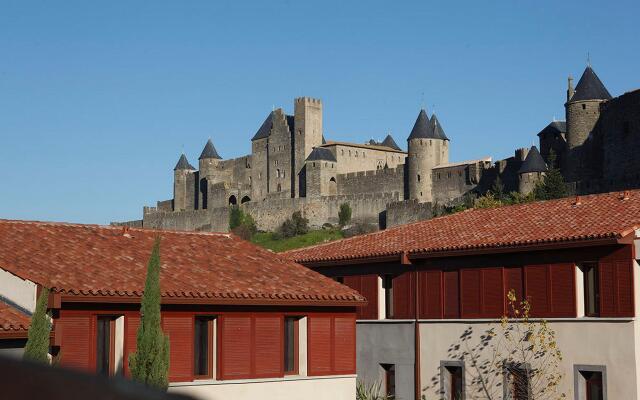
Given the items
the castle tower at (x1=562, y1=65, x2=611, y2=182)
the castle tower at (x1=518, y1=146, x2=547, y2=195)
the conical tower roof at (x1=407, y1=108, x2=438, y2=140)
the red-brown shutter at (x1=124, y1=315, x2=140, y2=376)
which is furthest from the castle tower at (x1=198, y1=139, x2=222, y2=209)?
the red-brown shutter at (x1=124, y1=315, x2=140, y2=376)

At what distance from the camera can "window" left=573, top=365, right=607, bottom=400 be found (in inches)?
765

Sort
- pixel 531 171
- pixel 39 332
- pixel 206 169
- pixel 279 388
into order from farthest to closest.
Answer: pixel 206 169, pixel 531 171, pixel 279 388, pixel 39 332

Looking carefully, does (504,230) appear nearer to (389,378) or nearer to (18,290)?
(389,378)

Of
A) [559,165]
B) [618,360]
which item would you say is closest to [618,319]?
[618,360]

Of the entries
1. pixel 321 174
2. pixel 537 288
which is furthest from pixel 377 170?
pixel 537 288

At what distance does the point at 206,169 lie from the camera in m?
118

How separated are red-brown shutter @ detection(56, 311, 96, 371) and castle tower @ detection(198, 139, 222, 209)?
100 metres

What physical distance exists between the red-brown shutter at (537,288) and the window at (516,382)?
1.19 m

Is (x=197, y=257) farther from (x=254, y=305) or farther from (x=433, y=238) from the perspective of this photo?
(x=433, y=238)

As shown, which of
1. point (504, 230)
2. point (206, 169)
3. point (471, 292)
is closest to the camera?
point (471, 292)

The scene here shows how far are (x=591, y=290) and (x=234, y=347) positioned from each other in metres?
7.34

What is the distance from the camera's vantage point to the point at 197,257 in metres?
20.0

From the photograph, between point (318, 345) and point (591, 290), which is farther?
point (591, 290)

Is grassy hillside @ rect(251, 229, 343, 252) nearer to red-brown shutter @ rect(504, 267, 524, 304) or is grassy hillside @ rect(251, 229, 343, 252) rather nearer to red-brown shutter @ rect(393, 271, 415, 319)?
red-brown shutter @ rect(393, 271, 415, 319)
